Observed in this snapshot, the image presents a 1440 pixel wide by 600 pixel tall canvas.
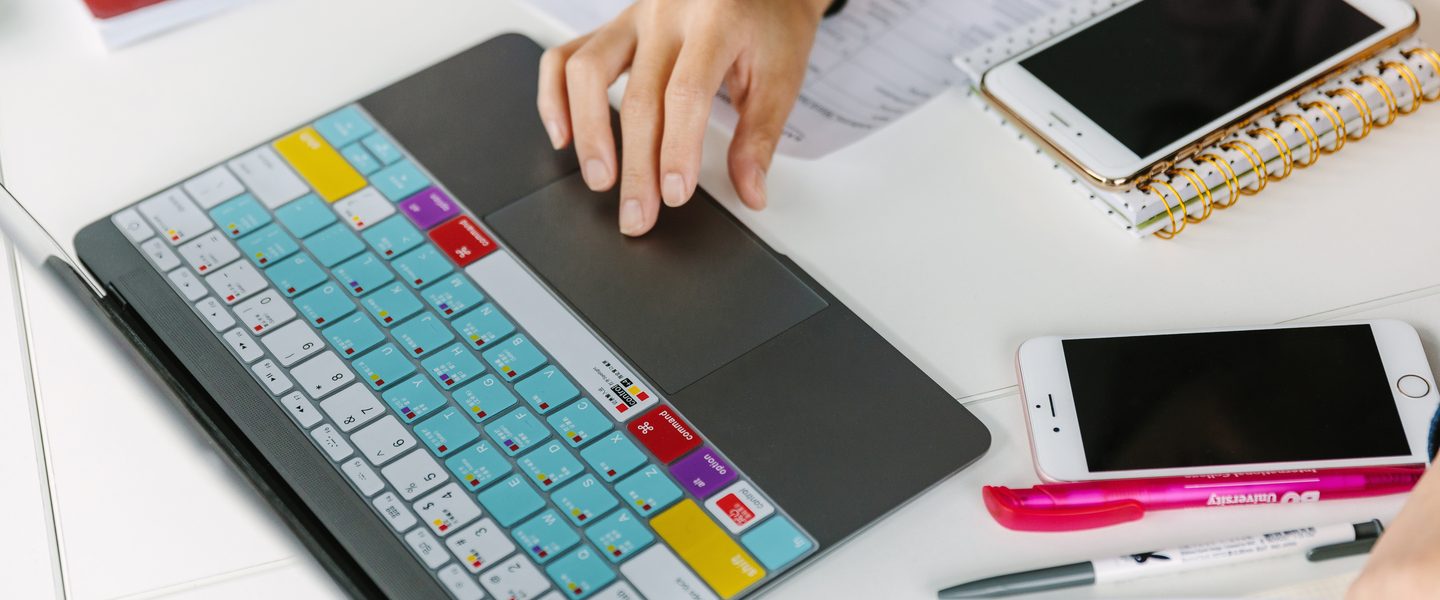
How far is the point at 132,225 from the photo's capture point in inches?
31.1

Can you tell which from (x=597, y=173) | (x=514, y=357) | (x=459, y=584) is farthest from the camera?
(x=597, y=173)

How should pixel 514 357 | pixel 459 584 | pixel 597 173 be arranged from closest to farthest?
1. pixel 459 584
2. pixel 514 357
3. pixel 597 173

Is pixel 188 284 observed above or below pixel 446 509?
above

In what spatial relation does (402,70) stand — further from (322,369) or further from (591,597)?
(591,597)

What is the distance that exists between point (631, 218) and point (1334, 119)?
1.49 feet

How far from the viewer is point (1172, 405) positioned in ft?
2.18

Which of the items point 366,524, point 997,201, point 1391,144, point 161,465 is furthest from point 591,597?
point 1391,144

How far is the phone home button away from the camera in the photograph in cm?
67

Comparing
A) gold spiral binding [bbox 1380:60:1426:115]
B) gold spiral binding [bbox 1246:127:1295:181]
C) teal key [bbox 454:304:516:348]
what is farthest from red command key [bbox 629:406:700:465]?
gold spiral binding [bbox 1380:60:1426:115]

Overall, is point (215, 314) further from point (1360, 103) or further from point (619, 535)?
point (1360, 103)

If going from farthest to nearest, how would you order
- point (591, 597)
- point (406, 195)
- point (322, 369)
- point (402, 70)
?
1. point (402, 70)
2. point (406, 195)
3. point (322, 369)
4. point (591, 597)

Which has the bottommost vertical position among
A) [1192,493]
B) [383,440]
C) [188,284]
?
[1192,493]

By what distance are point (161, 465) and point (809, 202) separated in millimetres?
420

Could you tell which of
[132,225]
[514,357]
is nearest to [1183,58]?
[514,357]
